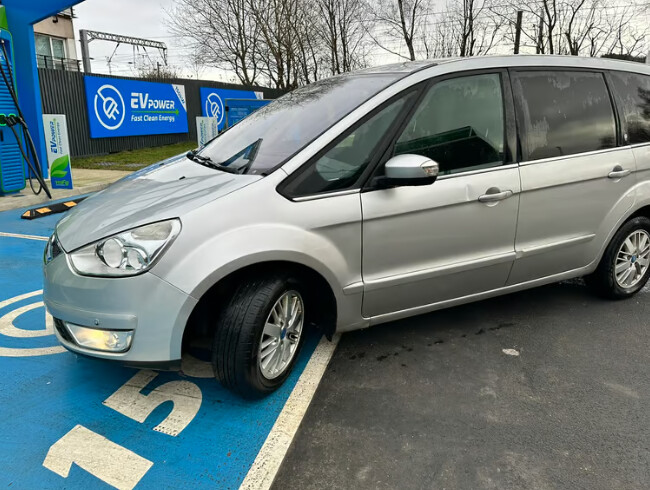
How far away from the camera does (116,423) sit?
2.49m

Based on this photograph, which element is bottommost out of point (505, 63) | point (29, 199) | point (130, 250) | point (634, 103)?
point (29, 199)

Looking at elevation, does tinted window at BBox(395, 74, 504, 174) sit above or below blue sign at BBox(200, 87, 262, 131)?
below

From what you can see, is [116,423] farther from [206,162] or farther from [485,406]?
[485,406]

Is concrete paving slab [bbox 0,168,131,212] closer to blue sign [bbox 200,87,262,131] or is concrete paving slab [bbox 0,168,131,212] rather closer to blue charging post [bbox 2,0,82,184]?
blue charging post [bbox 2,0,82,184]

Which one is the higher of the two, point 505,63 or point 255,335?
point 505,63

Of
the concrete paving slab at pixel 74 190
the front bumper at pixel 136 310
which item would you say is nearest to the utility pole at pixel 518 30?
the concrete paving slab at pixel 74 190

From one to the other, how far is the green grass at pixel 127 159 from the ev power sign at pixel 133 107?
0.65m

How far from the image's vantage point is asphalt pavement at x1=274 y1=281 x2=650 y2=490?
7.17 ft

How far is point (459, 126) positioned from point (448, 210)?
55 cm

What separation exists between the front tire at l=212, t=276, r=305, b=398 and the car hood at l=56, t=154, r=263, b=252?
513mm

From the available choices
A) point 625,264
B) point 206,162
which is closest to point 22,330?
point 206,162

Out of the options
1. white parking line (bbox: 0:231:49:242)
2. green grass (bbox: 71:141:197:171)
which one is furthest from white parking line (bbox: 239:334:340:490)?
green grass (bbox: 71:141:197:171)

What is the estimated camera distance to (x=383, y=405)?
267 centimetres

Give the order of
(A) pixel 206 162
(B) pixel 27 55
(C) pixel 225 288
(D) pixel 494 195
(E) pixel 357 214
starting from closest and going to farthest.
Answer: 1. (C) pixel 225 288
2. (E) pixel 357 214
3. (D) pixel 494 195
4. (A) pixel 206 162
5. (B) pixel 27 55
